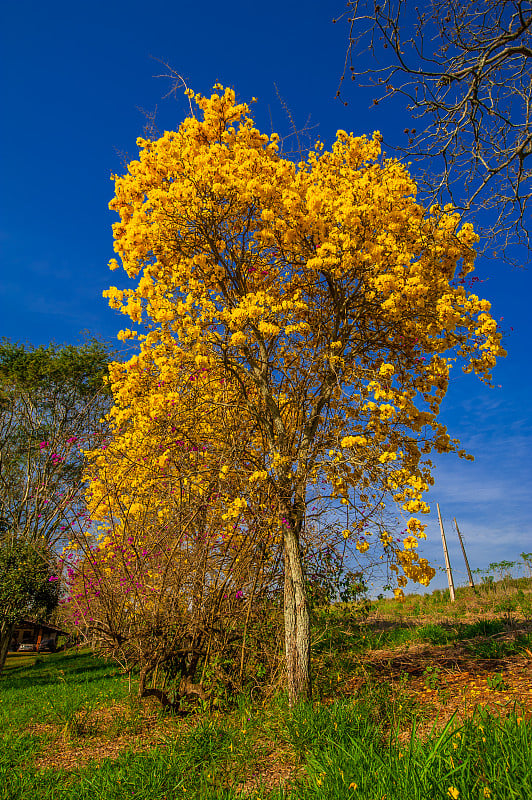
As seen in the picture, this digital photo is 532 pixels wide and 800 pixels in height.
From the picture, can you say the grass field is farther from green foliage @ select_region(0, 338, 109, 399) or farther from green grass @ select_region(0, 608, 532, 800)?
green foliage @ select_region(0, 338, 109, 399)

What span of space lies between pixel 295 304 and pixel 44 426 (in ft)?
51.3

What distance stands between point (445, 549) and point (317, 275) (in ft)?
44.1

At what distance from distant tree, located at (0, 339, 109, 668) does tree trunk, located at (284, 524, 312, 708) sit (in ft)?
40.2

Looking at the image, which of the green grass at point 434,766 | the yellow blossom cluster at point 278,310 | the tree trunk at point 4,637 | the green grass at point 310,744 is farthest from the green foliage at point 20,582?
the green grass at point 434,766

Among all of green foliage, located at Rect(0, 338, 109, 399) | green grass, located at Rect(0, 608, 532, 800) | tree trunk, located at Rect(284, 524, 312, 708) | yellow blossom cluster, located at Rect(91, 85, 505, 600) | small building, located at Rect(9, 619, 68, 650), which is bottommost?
green grass, located at Rect(0, 608, 532, 800)

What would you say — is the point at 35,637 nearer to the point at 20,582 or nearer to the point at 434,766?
the point at 20,582

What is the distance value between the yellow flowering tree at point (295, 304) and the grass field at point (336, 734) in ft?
3.49

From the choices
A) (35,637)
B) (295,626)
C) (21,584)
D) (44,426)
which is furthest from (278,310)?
(35,637)

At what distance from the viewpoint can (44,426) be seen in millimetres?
18672

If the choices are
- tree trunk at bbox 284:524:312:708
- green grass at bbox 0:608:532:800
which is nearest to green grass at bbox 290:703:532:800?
green grass at bbox 0:608:532:800

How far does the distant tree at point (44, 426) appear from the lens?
683 inches

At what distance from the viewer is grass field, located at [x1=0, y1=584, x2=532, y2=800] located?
2.89 m

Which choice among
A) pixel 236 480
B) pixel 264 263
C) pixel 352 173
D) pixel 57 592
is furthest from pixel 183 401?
pixel 57 592

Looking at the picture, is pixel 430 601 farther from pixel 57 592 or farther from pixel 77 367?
pixel 77 367
